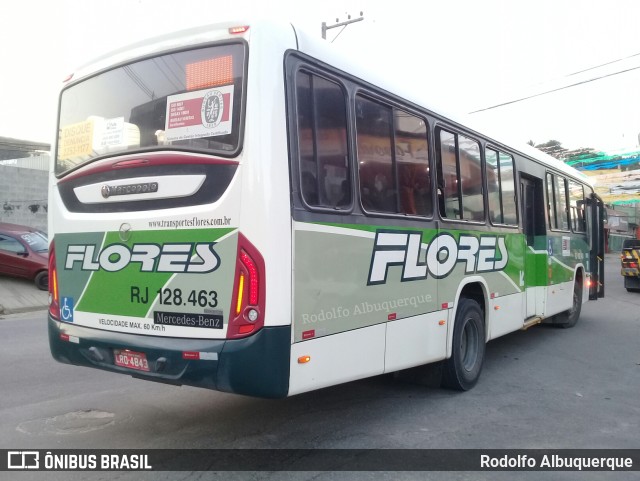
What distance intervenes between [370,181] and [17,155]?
85.8 feet

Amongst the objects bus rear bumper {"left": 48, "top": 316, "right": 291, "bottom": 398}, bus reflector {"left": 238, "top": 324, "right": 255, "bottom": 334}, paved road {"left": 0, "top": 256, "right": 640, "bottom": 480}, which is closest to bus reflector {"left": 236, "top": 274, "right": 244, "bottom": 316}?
bus reflector {"left": 238, "top": 324, "right": 255, "bottom": 334}

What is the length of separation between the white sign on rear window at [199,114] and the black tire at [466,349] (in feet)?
11.4

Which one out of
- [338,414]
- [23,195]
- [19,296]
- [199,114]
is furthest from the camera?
[23,195]

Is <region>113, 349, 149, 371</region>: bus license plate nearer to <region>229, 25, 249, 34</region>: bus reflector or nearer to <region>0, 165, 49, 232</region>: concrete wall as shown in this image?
<region>229, 25, 249, 34</region>: bus reflector

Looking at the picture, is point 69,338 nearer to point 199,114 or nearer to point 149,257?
point 149,257

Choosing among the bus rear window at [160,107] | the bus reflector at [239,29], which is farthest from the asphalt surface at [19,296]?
the bus reflector at [239,29]

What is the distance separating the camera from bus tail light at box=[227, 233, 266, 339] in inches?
149

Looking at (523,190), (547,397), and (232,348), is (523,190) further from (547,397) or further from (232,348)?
(232,348)

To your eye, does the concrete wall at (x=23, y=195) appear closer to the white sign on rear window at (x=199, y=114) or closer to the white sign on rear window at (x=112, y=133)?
the white sign on rear window at (x=112, y=133)

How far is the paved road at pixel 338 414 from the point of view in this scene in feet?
15.5

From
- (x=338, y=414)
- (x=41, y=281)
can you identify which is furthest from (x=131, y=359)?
(x=41, y=281)

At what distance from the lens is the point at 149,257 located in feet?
14.0

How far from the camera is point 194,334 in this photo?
4012 millimetres

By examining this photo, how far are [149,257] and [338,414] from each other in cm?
241
